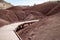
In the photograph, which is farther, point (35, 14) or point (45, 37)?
point (35, 14)

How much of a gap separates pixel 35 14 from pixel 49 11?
206 mm

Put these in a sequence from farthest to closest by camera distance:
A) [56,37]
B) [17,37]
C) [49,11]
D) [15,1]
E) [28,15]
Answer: [15,1] < [49,11] < [28,15] < [17,37] < [56,37]

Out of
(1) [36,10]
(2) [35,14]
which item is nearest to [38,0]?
(1) [36,10]

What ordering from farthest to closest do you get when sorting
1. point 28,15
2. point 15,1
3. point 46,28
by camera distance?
point 15,1
point 28,15
point 46,28

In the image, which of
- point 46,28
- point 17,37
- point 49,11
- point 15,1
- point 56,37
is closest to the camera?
point 56,37

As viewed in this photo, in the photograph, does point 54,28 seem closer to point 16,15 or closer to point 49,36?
point 49,36

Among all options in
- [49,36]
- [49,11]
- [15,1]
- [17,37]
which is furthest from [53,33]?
[15,1]

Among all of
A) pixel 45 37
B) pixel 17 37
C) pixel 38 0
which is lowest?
pixel 38 0

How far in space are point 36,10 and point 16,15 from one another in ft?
1.19

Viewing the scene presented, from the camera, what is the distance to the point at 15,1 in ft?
10.0

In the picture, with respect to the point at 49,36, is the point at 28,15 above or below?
below

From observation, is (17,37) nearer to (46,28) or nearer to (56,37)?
(46,28)

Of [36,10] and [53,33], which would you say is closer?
[53,33]

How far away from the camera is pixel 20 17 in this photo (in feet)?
6.56
